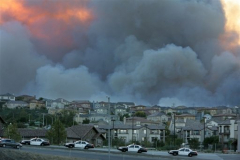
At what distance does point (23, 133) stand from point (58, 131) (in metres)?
14.1

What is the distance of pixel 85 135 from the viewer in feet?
320

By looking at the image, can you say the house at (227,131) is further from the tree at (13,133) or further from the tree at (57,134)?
the tree at (13,133)

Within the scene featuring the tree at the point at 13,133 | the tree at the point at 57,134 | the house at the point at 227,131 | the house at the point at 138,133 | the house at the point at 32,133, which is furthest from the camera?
the house at the point at 138,133

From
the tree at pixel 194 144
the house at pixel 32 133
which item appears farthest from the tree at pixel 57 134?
the tree at pixel 194 144

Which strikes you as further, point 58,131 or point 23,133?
point 23,133

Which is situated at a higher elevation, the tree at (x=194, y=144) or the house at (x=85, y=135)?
the house at (x=85, y=135)

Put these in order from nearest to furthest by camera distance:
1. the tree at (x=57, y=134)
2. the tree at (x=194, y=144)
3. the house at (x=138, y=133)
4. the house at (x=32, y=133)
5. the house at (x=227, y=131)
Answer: the tree at (x=57, y=134) → the tree at (x=194, y=144) → the house at (x=32, y=133) → the house at (x=227, y=131) → the house at (x=138, y=133)

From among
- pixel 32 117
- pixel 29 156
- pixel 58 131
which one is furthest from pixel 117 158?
pixel 32 117

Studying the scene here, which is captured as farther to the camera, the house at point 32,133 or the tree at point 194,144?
the house at point 32,133

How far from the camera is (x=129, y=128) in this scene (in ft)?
411

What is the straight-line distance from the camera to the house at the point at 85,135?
98.0m

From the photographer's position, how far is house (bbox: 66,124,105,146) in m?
98.0

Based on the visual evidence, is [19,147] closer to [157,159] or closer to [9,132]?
[157,159]

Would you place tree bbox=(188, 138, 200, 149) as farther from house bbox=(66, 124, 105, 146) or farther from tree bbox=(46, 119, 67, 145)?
tree bbox=(46, 119, 67, 145)
